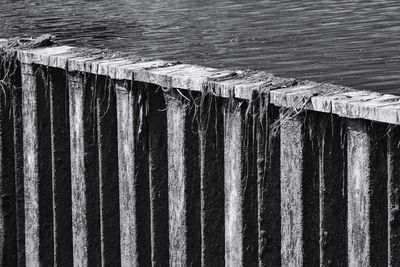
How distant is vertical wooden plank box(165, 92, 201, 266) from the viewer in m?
6.19

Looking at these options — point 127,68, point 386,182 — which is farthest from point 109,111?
point 386,182

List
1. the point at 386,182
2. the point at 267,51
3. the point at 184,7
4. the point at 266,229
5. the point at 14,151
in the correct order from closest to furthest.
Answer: the point at 386,182 < the point at 266,229 < the point at 14,151 < the point at 267,51 < the point at 184,7

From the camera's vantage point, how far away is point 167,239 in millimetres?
6492

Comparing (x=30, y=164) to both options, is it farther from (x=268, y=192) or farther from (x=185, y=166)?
(x=268, y=192)

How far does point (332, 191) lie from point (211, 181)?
33.2 inches

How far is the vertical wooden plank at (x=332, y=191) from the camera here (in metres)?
5.44

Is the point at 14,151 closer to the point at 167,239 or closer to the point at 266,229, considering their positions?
the point at 167,239

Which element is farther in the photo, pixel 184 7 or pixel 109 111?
pixel 184 7

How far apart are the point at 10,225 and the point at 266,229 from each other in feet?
8.36

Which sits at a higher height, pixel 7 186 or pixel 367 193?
pixel 367 193

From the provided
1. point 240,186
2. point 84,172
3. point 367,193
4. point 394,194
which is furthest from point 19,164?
point 394,194

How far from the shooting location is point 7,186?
7.71m

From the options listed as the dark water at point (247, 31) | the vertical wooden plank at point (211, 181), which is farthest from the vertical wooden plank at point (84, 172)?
the dark water at point (247, 31)

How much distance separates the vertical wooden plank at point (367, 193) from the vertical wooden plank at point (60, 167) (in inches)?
95.0
